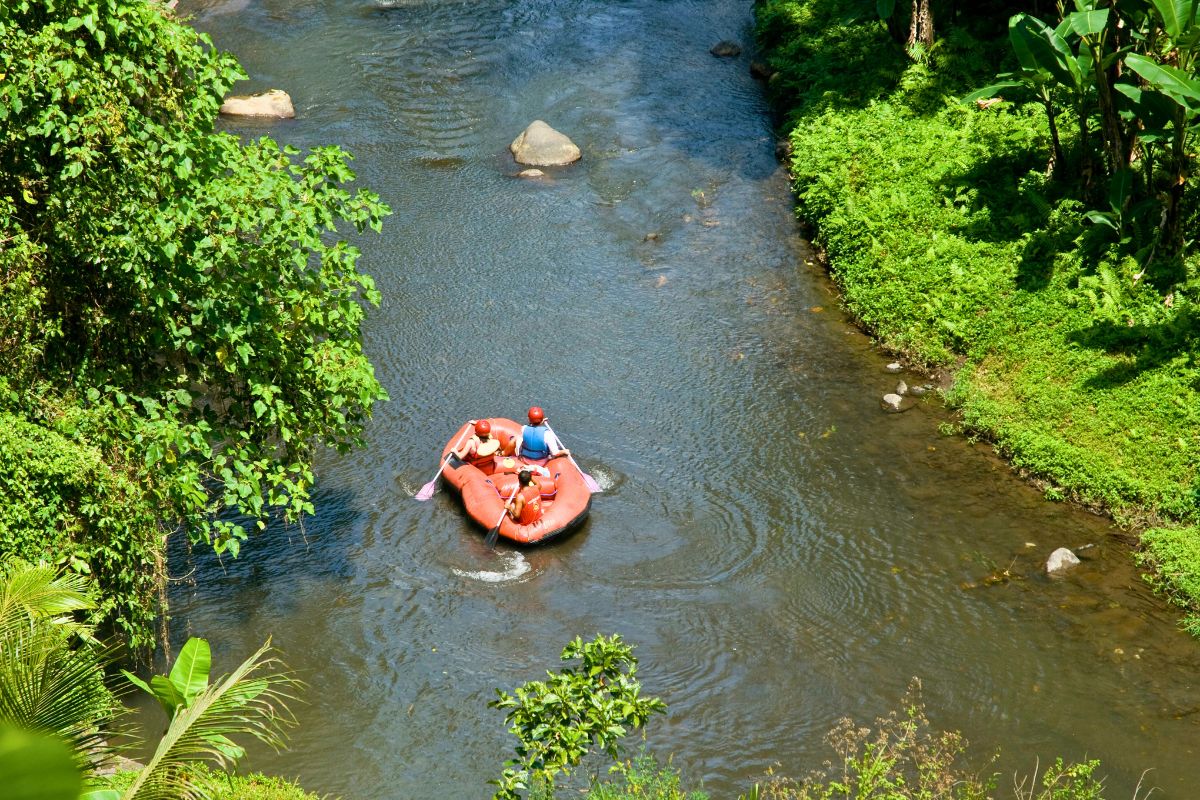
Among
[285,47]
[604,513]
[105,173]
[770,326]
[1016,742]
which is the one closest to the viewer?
[105,173]

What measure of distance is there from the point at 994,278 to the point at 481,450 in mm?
7884

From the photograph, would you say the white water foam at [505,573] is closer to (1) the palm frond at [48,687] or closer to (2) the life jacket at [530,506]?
(2) the life jacket at [530,506]

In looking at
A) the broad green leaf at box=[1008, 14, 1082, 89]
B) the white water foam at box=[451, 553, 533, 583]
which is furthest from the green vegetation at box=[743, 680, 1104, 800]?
the broad green leaf at box=[1008, 14, 1082, 89]

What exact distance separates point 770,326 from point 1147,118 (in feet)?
18.5

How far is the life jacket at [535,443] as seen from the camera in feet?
42.4

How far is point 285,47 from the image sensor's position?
24.5 meters

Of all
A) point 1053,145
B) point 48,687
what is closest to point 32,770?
point 48,687

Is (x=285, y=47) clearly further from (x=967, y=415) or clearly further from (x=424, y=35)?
(x=967, y=415)

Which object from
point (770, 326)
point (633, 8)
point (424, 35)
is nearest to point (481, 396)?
point (770, 326)

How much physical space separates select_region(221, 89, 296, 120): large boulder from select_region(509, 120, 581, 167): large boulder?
4746 mm

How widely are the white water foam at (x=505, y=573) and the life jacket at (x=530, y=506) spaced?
45 cm

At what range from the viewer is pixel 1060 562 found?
38.8 ft

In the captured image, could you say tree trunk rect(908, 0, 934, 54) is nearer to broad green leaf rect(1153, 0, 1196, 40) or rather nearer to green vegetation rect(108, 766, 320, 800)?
broad green leaf rect(1153, 0, 1196, 40)

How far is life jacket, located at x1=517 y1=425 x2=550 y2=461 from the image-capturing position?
12.9m
